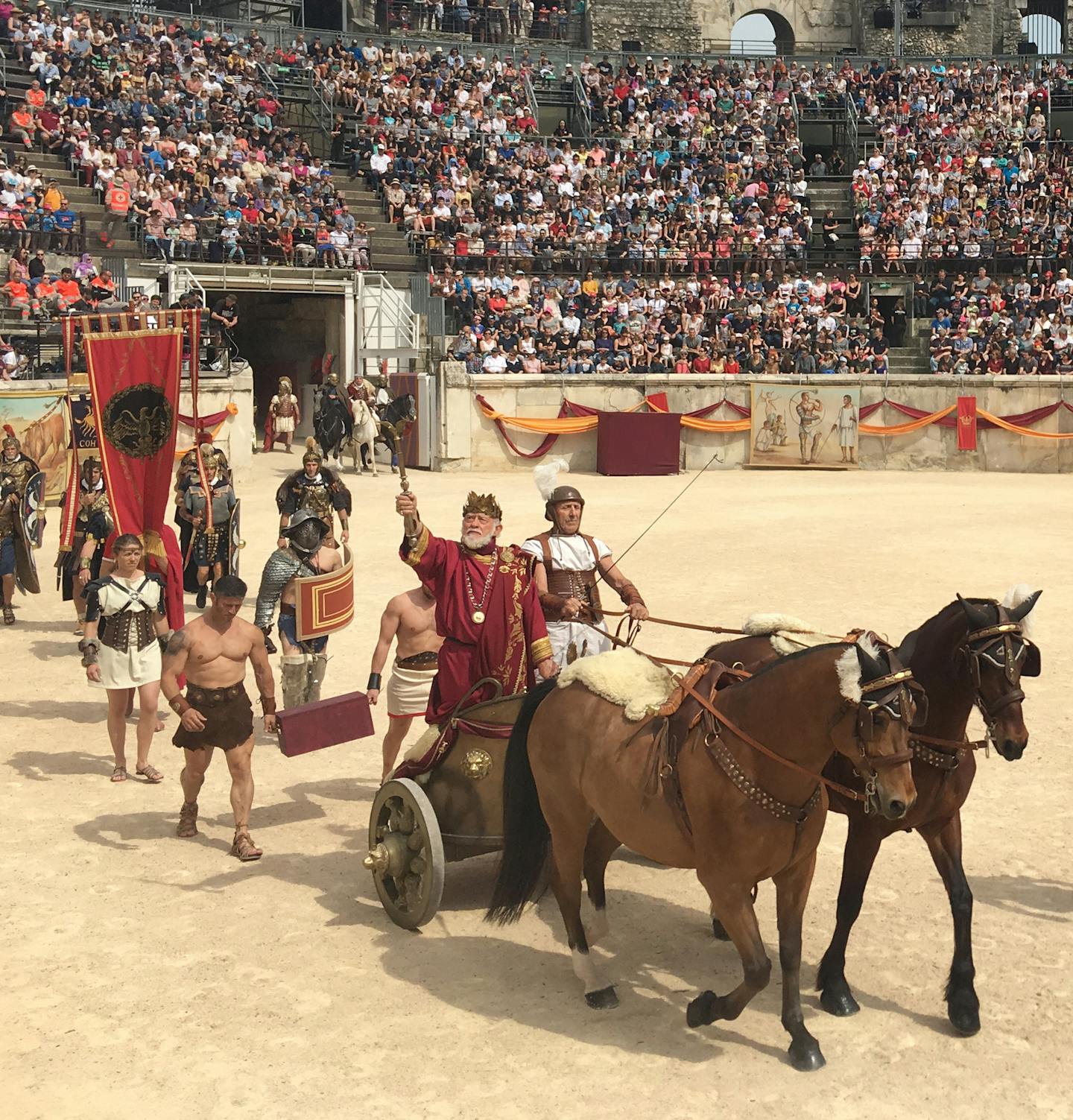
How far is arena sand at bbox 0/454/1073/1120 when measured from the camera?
17.3ft

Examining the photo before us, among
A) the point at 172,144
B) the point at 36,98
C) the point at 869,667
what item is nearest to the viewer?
the point at 869,667

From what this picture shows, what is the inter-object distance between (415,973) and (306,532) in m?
4.46

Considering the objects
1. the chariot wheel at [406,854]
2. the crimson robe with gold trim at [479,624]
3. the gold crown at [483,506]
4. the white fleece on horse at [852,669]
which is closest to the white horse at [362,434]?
the gold crown at [483,506]

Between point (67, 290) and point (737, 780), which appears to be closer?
point (737, 780)

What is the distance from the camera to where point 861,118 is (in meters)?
37.3

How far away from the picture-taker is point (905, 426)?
26.7 meters

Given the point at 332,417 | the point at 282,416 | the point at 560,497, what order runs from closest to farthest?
the point at 560,497, the point at 332,417, the point at 282,416

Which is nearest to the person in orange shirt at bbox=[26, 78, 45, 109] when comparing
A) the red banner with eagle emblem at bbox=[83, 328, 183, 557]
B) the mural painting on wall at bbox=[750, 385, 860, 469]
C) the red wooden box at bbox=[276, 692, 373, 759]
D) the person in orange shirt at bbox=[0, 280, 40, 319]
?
the person in orange shirt at bbox=[0, 280, 40, 319]

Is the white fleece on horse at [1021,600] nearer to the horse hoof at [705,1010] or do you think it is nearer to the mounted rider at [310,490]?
the horse hoof at [705,1010]

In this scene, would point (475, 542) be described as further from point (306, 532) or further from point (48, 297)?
point (48, 297)

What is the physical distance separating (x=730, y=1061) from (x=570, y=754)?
4.61ft

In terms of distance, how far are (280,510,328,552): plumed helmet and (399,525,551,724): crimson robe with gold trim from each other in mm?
3083

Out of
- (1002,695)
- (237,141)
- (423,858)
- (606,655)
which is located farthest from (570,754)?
(237,141)

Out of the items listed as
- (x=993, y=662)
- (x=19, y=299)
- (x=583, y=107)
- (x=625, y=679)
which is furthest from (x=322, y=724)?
(x=583, y=107)
